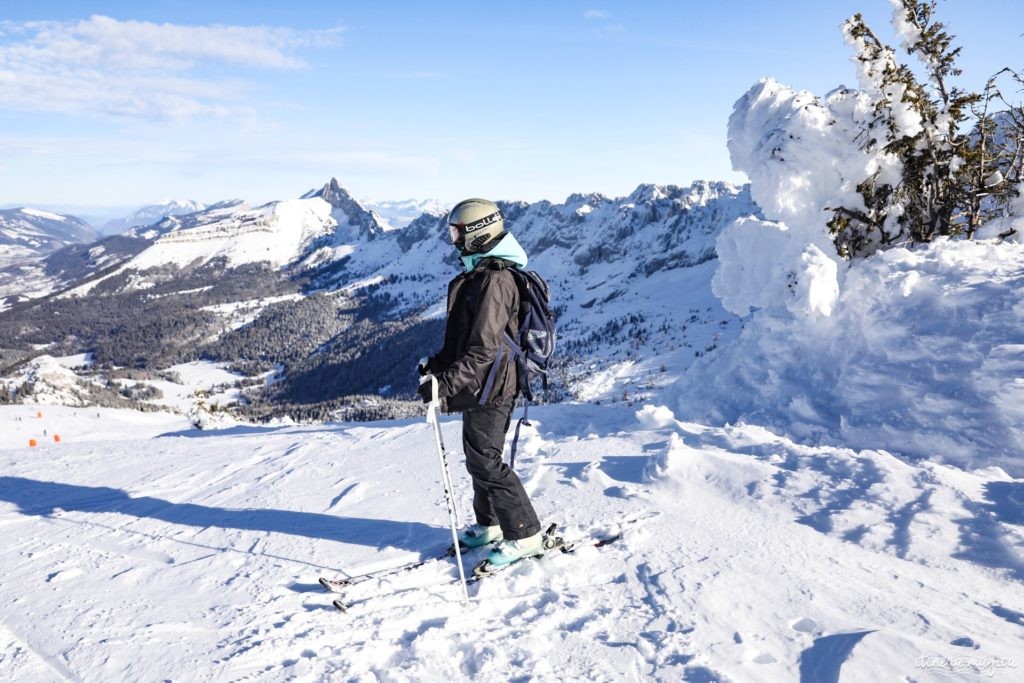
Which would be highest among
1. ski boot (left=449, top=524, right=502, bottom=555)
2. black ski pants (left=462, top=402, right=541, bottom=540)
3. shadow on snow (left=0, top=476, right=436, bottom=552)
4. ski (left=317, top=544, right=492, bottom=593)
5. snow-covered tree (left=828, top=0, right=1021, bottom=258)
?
snow-covered tree (left=828, top=0, right=1021, bottom=258)

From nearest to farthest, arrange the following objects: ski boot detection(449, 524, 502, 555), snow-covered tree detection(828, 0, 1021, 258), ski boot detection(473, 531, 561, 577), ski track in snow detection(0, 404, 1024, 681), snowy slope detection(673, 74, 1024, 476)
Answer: ski track in snow detection(0, 404, 1024, 681) → ski boot detection(473, 531, 561, 577) → ski boot detection(449, 524, 502, 555) → snowy slope detection(673, 74, 1024, 476) → snow-covered tree detection(828, 0, 1021, 258)

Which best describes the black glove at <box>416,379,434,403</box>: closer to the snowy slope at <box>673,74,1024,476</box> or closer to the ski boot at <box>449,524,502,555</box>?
the ski boot at <box>449,524,502,555</box>

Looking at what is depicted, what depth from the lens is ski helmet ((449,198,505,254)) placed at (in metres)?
5.24

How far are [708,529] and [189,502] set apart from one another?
6.98 m

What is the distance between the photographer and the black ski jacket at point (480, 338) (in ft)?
16.3

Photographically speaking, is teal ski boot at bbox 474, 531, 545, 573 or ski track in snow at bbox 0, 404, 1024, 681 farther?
teal ski boot at bbox 474, 531, 545, 573

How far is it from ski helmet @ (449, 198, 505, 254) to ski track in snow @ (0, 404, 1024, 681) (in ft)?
9.97

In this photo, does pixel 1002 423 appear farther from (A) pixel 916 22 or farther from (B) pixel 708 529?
(A) pixel 916 22

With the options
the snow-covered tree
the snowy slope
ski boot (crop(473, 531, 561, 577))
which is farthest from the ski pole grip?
the snow-covered tree

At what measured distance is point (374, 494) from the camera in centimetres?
757

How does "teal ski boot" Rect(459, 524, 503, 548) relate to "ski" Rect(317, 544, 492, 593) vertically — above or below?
above

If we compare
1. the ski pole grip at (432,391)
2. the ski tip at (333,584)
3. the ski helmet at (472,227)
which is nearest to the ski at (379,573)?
the ski tip at (333,584)

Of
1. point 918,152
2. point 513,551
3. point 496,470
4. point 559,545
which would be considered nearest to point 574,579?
point 559,545

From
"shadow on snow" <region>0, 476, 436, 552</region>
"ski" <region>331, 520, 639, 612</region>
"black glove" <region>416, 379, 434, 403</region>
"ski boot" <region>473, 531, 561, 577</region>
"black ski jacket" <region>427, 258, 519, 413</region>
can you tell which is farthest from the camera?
"shadow on snow" <region>0, 476, 436, 552</region>
